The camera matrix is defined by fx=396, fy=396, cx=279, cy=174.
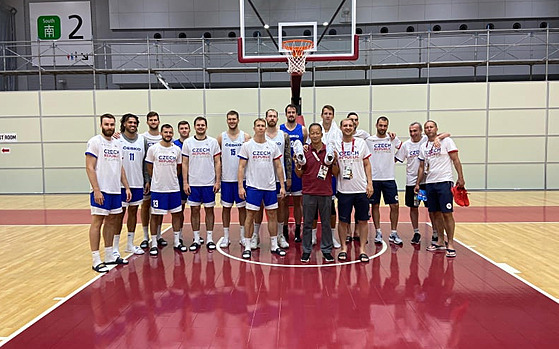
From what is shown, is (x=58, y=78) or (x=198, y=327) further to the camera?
(x=58, y=78)

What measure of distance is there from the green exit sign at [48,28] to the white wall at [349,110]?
4.56 m

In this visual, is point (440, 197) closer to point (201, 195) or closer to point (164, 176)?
point (201, 195)

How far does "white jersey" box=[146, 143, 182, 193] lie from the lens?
5848mm

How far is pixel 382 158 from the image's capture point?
627 cm

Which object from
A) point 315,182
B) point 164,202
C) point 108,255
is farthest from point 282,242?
point 108,255

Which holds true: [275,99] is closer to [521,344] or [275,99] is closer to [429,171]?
[429,171]

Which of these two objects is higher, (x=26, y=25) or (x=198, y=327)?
(x=26, y=25)

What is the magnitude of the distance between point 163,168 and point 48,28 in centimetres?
1560

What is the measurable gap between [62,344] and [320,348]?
208cm

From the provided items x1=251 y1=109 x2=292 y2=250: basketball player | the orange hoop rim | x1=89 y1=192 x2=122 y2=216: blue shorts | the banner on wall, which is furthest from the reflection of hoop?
the banner on wall

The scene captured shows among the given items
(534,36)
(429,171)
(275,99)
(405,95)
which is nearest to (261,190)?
(429,171)

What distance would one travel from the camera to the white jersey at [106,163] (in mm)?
5062

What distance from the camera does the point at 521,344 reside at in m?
3.13

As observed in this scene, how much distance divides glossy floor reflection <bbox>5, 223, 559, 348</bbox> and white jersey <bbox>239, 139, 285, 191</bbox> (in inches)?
44.9
